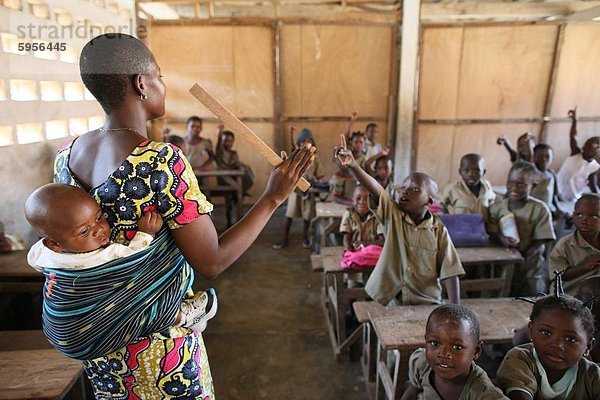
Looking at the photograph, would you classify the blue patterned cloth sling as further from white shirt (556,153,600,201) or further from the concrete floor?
white shirt (556,153,600,201)

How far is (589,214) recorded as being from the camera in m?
2.45

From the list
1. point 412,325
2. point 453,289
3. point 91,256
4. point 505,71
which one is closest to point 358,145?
point 453,289

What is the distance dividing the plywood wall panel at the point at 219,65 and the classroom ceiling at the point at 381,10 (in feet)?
0.75

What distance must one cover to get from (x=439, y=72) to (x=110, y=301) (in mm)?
6577

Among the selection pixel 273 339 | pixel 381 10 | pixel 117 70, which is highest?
pixel 381 10

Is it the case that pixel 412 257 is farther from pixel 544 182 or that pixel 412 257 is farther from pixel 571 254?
pixel 544 182

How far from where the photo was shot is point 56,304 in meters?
1.05

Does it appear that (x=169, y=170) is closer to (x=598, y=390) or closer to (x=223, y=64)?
(x=598, y=390)

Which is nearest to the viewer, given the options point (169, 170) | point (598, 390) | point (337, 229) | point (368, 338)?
point (169, 170)

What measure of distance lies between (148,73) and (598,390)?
6.39 feet

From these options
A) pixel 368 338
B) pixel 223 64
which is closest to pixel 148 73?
pixel 368 338

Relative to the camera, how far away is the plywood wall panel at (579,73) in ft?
21.2

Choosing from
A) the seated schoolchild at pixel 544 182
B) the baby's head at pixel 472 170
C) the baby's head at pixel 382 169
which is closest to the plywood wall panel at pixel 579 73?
the seated schoolchild at pixel 544 182

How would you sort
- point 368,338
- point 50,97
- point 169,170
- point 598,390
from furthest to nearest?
point 50,97 → point 368,338 → point 598,390 → point 169,170
